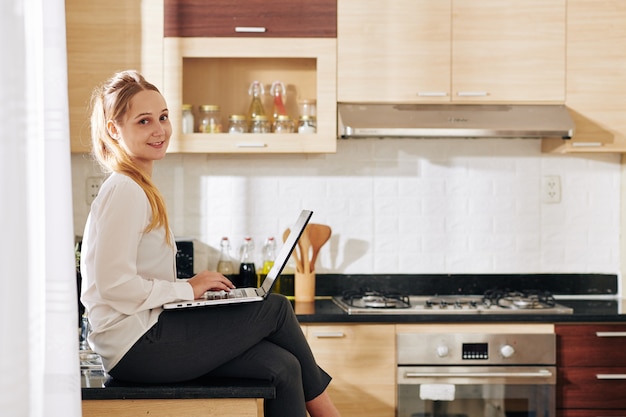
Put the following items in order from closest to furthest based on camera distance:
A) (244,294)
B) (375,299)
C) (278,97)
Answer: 1. (244,294)
2. (375,299)
3. (278,97)

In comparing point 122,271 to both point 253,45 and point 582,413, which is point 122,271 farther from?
point 582,413

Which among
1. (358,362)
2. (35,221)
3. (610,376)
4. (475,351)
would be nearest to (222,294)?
(35,221)

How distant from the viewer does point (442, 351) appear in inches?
127

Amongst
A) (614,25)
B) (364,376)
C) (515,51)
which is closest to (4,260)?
(364,376)

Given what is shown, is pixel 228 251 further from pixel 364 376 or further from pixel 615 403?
pixel 615 403

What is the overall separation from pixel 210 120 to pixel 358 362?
3.83ft

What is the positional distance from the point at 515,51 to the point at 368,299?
1197 mm

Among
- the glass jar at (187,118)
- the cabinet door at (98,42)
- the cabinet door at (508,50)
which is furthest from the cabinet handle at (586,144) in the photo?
the cabinet door at (98,42)

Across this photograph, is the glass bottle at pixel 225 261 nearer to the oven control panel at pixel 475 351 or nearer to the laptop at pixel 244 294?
the oven control panel at pixel 475 351

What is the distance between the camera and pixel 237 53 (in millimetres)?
3467

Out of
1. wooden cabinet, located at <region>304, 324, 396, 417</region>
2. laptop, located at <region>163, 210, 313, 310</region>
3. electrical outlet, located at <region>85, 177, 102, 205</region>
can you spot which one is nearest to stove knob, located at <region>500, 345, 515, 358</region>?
wooden cabinet, located at <region>304, 324, 396, 417</region>

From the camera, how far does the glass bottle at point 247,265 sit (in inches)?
146

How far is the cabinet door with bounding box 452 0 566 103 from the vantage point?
349 cm

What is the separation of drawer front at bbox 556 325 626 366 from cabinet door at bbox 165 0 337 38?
5.01 ft
